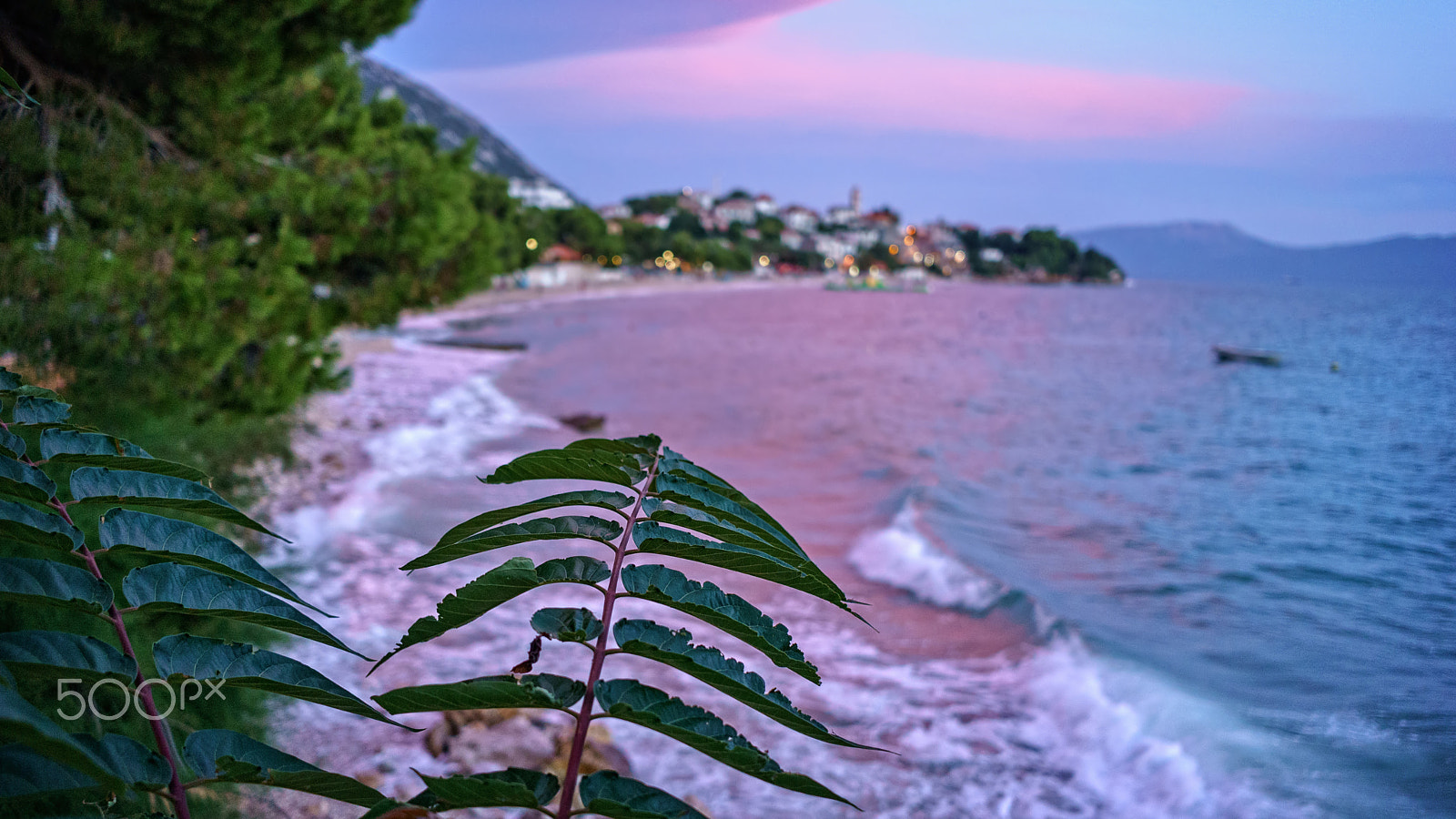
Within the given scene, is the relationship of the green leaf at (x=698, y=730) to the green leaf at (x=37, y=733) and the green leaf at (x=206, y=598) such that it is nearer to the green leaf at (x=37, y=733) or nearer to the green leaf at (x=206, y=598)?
the green leaf at (x=206, y=598)

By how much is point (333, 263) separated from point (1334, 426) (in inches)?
1015

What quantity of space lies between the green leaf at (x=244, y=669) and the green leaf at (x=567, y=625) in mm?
177

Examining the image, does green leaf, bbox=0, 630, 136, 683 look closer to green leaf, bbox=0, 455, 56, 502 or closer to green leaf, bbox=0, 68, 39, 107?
green leaf, bbox=0, 455, 56, 502

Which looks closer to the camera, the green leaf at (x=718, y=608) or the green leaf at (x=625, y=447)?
the green leaf at (x=718, y=608)

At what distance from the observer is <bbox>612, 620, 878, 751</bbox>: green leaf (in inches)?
36.2

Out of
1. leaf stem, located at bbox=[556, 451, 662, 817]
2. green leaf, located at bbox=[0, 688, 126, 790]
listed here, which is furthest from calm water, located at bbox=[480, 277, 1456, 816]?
green leaf, located at bbox=[0, 688, 126, 790]

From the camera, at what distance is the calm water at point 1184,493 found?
8.34 m

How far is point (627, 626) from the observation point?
3.15 ft

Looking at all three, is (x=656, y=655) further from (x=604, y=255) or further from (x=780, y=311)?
(x=604, y=255)

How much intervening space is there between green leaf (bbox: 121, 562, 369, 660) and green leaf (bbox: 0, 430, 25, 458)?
20cm

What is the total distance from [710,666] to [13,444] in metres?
0.78

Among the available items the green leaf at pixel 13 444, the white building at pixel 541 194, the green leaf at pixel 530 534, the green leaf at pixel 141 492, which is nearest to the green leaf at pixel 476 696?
the green leaf at pixel 530 534

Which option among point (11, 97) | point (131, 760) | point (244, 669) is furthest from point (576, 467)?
point (11, 97)

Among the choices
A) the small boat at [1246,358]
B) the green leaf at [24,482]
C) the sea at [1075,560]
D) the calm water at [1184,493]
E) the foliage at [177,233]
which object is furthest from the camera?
the small boat at [1246,358]
